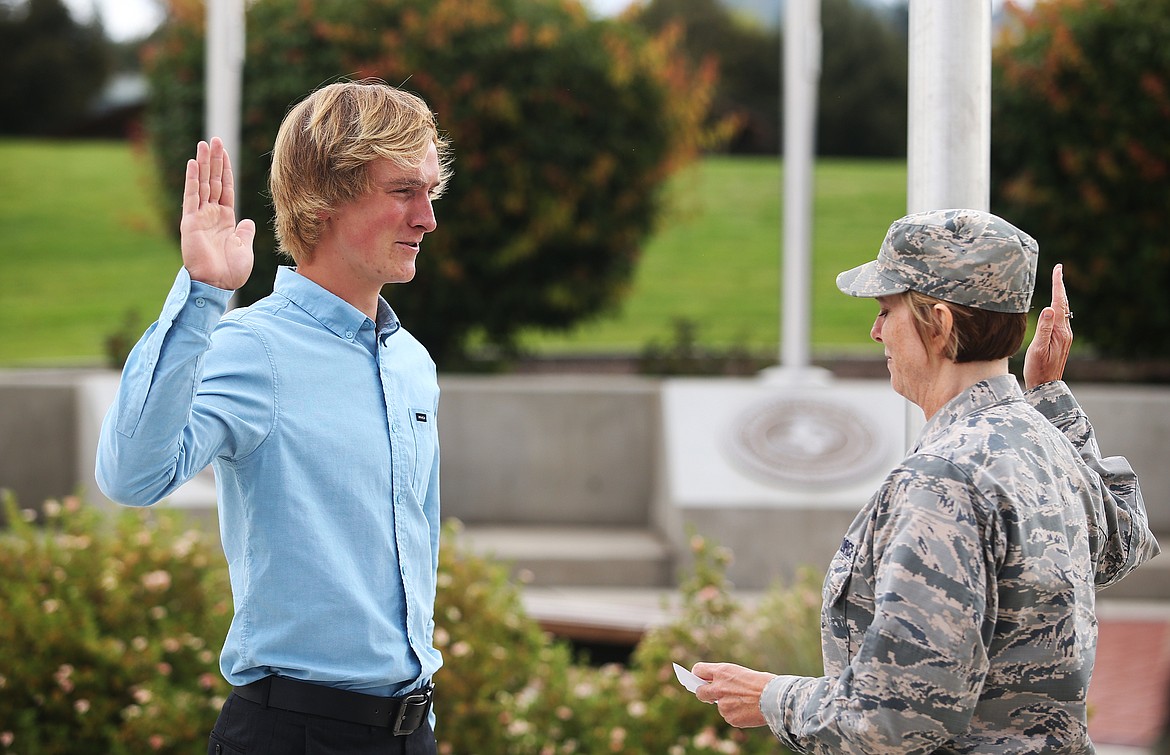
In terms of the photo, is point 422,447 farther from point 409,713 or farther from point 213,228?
point 213,228

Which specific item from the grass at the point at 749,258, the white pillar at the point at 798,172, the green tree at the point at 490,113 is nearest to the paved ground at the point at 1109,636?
the white pillar at the point at 798,172

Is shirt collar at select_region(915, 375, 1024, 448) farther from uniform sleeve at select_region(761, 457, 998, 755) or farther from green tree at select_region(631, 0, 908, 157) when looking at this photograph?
green tree at select_region(631, 0, 908, 157)

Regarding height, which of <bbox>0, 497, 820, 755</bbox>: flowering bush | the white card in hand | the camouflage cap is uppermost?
the camouflage cap

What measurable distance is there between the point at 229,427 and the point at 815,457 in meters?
5.81

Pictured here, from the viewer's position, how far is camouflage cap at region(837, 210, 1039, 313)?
191 cm

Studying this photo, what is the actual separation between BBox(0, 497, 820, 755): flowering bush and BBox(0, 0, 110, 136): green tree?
16.7m

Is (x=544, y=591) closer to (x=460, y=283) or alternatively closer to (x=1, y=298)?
(x=460, y=283)

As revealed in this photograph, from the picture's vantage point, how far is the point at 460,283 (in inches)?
364

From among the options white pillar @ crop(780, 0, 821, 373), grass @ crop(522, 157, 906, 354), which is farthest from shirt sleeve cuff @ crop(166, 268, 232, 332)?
grass @ crop(522, 157, 906, 354)

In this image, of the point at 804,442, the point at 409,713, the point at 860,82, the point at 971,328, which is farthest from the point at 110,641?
the point at 860,82

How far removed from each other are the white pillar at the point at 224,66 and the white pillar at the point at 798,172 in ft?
10.6

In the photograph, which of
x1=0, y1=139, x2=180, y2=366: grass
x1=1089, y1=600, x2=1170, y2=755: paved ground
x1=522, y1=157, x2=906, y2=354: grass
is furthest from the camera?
x1=522, y1=157, x2=906, y2=354: grass

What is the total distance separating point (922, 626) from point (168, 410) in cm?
108

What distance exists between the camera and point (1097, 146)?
9.37m
